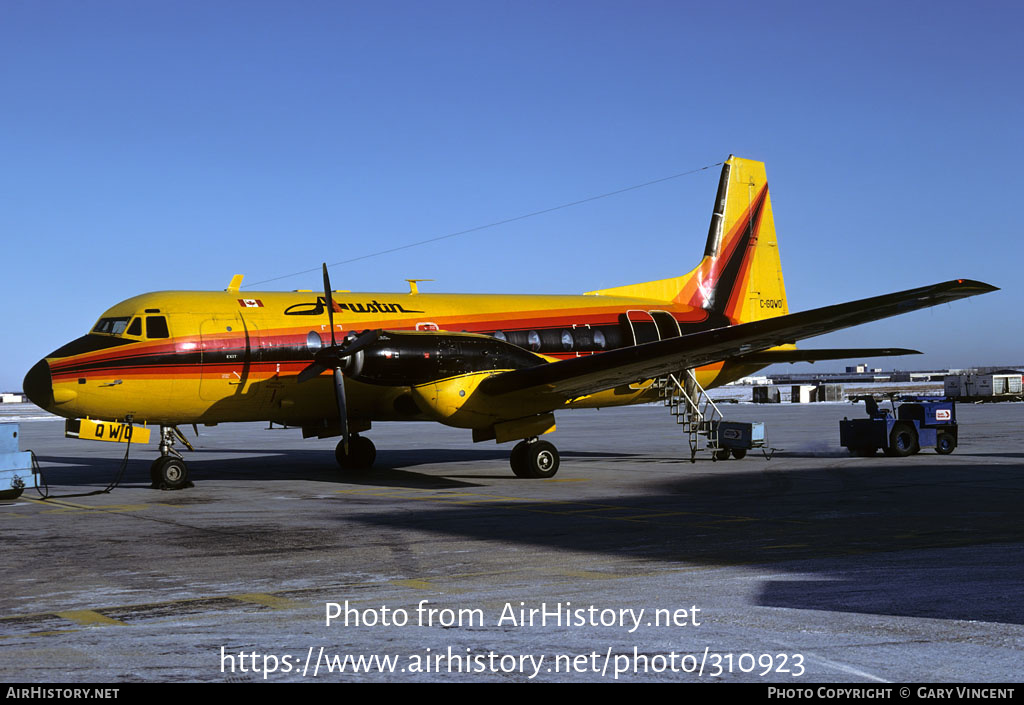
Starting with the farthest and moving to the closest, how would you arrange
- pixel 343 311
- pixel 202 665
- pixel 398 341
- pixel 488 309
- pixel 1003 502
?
pixel 488 309 → pixel 343 311 → pixel 398 341 → pixel 1003 502 → pixel 202 665

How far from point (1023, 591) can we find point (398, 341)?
1254 centimetres

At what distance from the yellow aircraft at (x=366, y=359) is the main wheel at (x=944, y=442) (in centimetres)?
756

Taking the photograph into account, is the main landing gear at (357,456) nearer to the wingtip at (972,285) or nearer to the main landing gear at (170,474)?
the main landing gear at (170,474)

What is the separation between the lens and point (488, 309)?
23156 millimetres

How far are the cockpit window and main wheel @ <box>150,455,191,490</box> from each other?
2711mm

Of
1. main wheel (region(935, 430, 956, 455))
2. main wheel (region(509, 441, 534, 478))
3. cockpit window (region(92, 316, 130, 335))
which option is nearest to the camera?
cockpit window (region(92, 316, 130, 335))

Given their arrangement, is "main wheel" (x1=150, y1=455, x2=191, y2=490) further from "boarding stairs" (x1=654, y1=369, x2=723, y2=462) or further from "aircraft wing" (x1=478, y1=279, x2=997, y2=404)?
"boarding stairs" (x1=654, y1=369, x2=723, y2=462)

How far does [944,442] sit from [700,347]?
1020 centimetres

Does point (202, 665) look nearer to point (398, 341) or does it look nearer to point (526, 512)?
point (526, 512)

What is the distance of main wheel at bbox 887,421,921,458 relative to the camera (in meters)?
24.5

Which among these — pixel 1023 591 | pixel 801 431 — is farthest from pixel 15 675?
pixel 801 431

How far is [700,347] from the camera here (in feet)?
60.1

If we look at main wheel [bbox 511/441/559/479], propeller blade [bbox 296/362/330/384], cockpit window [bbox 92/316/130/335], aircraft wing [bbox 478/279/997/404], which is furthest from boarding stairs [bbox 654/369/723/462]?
cockpit window [bbox 92/316/130/335]

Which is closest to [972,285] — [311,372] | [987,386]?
[311,372]
